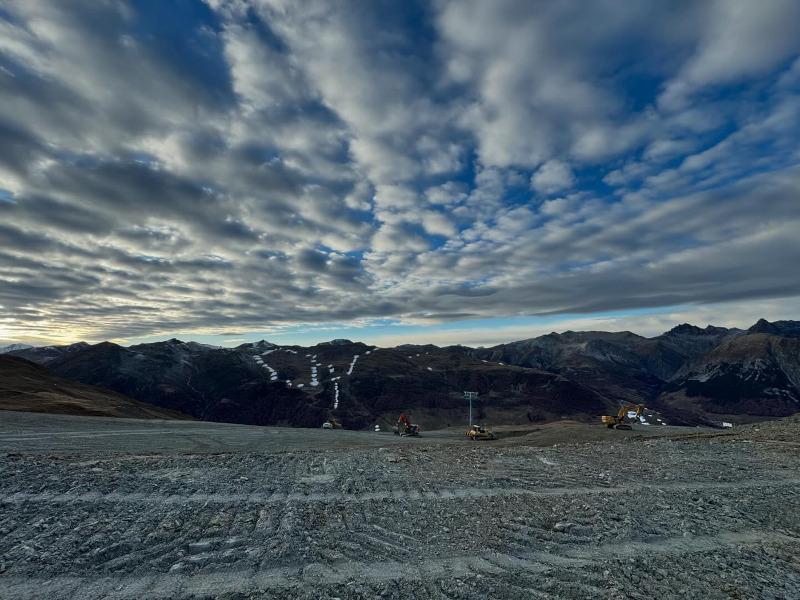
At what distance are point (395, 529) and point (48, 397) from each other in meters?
64.3

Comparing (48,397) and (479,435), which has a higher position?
(48,397)

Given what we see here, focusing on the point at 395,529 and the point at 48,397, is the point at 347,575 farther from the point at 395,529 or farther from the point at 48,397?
the point at 48,397

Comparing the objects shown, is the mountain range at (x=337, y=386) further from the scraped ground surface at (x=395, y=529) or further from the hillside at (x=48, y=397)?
the scraped ground surface at (x=395, y=529)

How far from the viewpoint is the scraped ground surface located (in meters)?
6.50

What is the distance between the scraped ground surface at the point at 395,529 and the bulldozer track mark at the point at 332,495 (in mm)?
71

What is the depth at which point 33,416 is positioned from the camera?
32.8 meters

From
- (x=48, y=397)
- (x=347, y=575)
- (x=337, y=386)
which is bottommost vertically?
(x=337, y=386)

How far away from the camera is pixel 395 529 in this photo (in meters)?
8.55

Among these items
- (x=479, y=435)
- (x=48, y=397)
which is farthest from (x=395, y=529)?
(x=48, y=397)

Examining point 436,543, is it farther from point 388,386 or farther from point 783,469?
point 388,386

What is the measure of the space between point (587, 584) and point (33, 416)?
43.3m

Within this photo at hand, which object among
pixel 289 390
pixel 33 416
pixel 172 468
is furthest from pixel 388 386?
pixel 172 468

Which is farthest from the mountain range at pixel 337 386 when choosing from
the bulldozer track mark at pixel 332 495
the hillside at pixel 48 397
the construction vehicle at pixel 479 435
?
the bulldozer track mark at pixel 332 495

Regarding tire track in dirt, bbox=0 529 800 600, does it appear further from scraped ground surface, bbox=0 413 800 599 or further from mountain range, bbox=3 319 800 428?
mountain range, bbox=3 319 800 428
